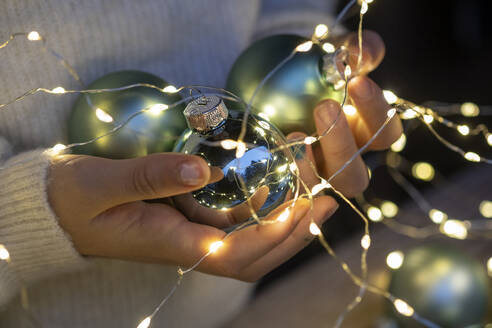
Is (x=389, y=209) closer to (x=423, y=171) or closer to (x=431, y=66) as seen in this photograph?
(x=423, y=171)

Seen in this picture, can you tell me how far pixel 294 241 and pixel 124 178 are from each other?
0.23 meters

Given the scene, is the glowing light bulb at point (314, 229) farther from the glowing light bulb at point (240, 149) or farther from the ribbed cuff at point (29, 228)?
the ribbed cuff at point (29, 228)

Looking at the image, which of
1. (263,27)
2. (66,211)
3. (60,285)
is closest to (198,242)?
(66,211)

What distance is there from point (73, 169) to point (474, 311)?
0.67 meters

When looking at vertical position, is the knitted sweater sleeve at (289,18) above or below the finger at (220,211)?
above

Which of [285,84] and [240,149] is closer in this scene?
[240,149]

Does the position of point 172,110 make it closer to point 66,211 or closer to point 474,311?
point 66,211

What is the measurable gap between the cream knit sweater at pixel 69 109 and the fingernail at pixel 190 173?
0.19 m

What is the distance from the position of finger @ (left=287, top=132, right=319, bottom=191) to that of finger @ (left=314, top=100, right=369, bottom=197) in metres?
0.02

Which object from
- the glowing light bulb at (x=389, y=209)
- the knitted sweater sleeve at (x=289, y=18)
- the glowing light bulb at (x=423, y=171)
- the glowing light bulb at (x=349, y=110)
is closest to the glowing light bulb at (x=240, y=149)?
the glowing light bulb at (x=349, y=110)

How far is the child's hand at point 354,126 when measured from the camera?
1.97 feet

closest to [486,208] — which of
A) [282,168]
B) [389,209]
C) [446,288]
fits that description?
[389,209]

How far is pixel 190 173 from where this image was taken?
1.41 feet

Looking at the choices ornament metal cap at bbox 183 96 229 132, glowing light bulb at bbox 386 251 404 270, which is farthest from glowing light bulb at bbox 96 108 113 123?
glowing light bulb at bbox 386 251 404 270
